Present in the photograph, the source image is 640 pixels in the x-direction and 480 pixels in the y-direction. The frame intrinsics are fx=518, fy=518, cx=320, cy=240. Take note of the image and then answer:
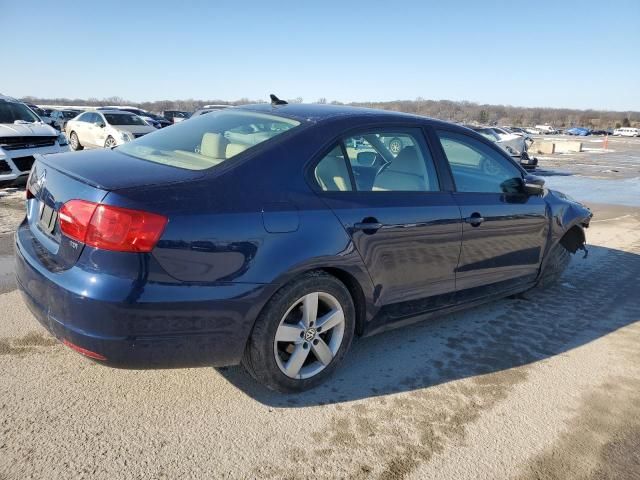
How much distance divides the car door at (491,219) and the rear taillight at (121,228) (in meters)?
2.24

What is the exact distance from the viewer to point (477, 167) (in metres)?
4.20

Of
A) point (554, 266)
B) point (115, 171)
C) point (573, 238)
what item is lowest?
point (554, 266)

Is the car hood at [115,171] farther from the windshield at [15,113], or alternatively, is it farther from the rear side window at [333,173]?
the windshield at [15,113]

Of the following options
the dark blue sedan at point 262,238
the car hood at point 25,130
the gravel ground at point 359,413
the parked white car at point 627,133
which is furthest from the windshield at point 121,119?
the parked white car at point 627,133

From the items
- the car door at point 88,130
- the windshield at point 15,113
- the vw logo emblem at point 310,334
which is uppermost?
the windshield at point 15,113

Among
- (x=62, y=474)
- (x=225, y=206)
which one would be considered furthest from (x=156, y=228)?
(x=62, y=474)

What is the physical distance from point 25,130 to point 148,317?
8302 mm

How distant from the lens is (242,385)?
10.2 ft

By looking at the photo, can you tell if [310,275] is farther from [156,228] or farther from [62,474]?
[62,474]

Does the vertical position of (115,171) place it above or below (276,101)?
below

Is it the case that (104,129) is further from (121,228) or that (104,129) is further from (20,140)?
(121,228)

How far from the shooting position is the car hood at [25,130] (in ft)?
28.8

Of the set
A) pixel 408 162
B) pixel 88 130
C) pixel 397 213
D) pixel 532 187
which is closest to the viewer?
pixel 397 213

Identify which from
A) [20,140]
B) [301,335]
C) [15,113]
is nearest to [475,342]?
[301,335]
